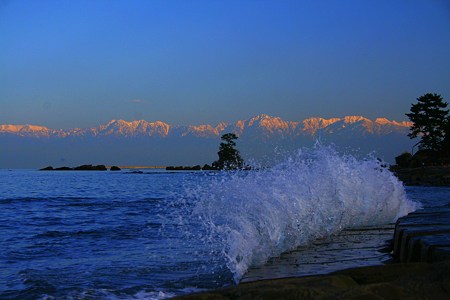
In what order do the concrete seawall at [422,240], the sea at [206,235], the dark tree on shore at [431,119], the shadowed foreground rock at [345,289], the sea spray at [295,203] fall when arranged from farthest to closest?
the dark tree on shore at [431,119]
the sea spray at [295,203]
the sea at [206,235]
the concrete seawall at [422,240]
the shadowed foreground rock at [345,289]

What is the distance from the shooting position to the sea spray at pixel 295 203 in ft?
26.4

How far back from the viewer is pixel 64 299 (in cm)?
662

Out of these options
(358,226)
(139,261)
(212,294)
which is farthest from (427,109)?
(212,294)

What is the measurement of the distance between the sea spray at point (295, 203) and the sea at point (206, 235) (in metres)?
0.03

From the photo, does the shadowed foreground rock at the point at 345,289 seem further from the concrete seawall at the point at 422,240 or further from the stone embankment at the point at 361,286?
the concrete seawall at the point at 422,240

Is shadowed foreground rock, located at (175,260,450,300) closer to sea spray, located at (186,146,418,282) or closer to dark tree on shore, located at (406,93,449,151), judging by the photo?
sea spray, located at (186,146,418,282)

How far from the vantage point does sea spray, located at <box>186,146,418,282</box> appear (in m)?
8.05

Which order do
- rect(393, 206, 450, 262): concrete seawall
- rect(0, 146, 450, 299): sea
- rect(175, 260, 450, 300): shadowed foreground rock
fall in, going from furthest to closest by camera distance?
rect(0, 146, 450, 299): sea < rect(393, 206, 450, 262): concrete seawall < rect(175, 260, 450, 300): shadowed foreground rock

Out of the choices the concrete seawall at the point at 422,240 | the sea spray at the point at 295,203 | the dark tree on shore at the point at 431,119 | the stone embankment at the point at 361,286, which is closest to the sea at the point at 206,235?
the sea spray at the point at 295,203

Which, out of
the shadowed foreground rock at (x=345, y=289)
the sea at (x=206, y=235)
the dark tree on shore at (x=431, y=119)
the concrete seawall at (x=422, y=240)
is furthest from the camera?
the dark tree on shore at (x=431, y=119)

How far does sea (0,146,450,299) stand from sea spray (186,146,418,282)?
25 mm

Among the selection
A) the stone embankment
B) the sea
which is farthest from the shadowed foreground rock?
the sea

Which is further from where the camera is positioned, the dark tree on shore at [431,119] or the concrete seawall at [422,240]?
the dark tree on shore at [431,119]

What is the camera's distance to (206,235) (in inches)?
467
